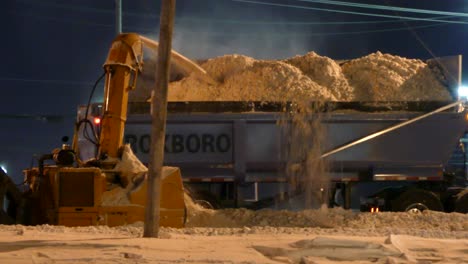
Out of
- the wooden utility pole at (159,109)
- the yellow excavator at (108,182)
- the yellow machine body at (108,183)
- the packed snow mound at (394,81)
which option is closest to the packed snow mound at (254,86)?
the packed snow mound at (394,81)

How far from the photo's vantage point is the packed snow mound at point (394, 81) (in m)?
13.2

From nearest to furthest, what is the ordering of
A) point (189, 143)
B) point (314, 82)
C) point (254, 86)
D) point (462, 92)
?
point (189, 143)
point (462, 92)
point (254, 86)
point (314, 82)

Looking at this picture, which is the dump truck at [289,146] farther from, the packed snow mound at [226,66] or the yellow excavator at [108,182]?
the yellow excavator at [108,182]

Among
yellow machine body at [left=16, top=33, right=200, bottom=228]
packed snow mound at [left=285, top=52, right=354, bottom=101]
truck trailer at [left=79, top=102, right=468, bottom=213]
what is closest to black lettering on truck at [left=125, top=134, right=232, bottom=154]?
truck trailer at [left=79, top=102, right=468, bottom=213]

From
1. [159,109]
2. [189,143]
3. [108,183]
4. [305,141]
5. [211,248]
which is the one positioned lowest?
[211,248]

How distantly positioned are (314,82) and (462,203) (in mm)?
3690

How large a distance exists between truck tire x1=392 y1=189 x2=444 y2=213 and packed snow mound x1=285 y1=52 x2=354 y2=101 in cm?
217

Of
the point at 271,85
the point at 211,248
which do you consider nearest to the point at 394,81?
the point at 271,85

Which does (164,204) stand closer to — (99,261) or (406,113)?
(99,261)

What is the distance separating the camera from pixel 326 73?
44.8 ft

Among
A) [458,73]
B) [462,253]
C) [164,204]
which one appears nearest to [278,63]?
[458,73]

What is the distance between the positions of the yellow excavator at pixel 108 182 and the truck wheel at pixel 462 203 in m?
5.70

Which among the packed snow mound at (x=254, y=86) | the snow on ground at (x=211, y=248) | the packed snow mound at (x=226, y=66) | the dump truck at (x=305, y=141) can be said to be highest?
the packed snow mound at (x=226, y=66)

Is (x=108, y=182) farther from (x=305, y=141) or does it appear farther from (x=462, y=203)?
(x=462, y=203)
